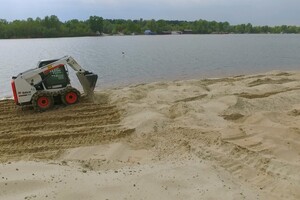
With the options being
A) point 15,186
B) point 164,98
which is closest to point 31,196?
point 15,186

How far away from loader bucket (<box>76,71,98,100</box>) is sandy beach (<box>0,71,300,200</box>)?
1.66ft

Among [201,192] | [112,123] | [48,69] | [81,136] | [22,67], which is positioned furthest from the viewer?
[22,67]

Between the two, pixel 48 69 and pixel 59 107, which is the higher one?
pixel 48 69

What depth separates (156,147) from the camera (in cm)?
836

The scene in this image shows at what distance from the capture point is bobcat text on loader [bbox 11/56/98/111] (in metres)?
11.4

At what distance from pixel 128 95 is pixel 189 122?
13.8 ft

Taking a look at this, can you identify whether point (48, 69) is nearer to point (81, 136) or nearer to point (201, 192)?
point (81, 136)

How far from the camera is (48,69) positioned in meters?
11.6

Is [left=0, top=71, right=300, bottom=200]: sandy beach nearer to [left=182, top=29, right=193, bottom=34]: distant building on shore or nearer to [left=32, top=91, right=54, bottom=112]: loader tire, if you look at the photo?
[left=32, top=91, right=54, bottom=112]: loader tire

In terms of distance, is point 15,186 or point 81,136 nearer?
point 15,186

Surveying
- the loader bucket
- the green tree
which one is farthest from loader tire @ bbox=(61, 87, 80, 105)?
the green tree

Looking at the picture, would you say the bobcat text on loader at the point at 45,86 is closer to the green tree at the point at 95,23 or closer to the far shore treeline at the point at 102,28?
the far shore treeline at the point at 102,28

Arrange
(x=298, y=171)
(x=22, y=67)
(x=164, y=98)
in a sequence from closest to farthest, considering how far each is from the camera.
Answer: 1. (x=298, y=171)
2. (x=164, y=98)
3. (x=22, y=67)

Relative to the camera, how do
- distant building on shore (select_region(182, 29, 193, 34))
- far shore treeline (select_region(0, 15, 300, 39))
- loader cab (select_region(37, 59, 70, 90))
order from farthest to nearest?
1. distant building on shore (select_region(182, 29, 193, 34))
2. far shore treeline (select_region(0, 15, 300, 39))
3. loader cab (select_region(37, 59, 70, 90))
